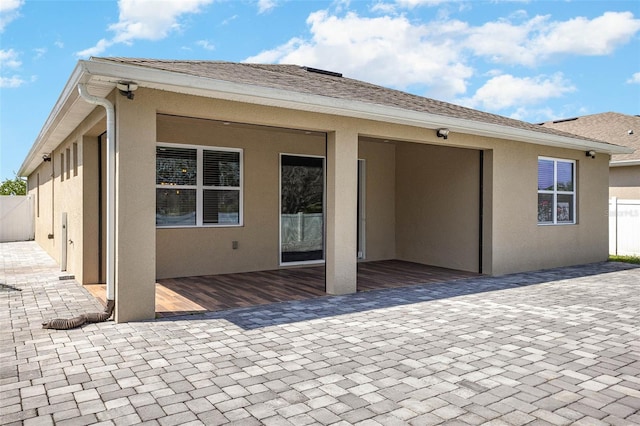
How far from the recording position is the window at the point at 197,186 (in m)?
8.38

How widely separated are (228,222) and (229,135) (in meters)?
1.70

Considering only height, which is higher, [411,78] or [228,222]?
[411,78]

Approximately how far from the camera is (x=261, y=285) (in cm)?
768

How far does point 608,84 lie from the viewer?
17.3 metres

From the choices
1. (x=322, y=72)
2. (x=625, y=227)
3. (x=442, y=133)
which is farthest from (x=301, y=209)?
(x=625, y=227)

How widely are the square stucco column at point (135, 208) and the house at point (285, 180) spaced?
0.02m

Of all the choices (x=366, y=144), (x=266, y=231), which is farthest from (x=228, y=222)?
(x=366, y=144)

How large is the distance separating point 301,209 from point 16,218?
14.4 metres

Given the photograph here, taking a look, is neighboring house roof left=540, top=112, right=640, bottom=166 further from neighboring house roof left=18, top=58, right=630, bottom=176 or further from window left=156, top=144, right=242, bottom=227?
window left=156, top=144, right=242, bottom=227

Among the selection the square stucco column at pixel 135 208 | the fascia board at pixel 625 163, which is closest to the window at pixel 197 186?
the square stucco column at pixel 135 208

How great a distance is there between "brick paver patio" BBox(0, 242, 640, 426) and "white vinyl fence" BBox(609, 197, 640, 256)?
8.05m

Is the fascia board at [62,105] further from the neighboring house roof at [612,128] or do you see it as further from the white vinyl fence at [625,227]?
the neighboring house roof at [612,128]

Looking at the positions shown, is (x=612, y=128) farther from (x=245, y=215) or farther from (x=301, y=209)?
(x=245, y=215)

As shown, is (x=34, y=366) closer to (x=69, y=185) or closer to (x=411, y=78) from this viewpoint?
(x=69, y=185)
